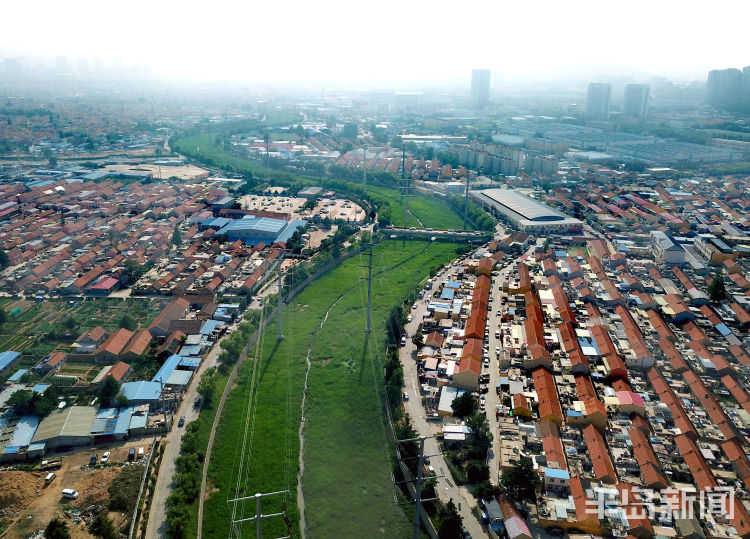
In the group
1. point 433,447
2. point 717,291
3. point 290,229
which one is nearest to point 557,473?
point 433,447

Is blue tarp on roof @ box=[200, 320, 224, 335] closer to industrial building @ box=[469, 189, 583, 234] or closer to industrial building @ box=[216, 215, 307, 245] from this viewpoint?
industrial building @ box=[216, 215, 307, 245]

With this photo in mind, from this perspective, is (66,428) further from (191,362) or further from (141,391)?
(191,362)

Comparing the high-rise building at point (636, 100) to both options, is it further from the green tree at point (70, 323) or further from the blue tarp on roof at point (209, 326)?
the green tree at point (70, 323)

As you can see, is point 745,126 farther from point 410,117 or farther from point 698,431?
point 698,431

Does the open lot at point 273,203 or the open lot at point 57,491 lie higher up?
the open lot at point 273,203

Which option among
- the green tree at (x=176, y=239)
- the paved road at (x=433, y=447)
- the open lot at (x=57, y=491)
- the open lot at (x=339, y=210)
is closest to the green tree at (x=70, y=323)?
the open lot at (x=57, y=491)

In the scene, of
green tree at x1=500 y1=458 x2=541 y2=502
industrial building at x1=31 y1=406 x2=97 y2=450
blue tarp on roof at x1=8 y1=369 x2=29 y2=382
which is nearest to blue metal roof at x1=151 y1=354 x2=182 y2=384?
industrial building at x1=31 y1=406 x2=97 y2=450

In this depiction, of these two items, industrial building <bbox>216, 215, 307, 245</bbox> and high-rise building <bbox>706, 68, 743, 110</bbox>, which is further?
high-rise building <bbox>706, 68, 743, 110</bbox>
